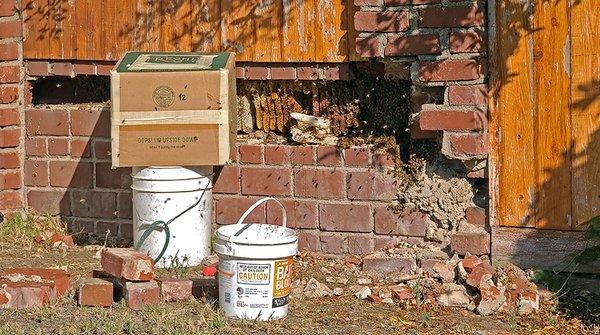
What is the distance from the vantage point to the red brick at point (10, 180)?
7.31 m

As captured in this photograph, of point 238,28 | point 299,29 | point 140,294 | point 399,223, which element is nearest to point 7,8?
point 238,28

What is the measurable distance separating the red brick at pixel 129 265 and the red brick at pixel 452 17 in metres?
2.07

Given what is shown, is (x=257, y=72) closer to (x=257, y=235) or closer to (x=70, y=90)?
(x=70, y=90)

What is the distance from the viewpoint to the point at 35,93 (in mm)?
7469

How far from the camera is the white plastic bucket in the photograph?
637 centimetres

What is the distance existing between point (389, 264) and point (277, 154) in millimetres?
1001

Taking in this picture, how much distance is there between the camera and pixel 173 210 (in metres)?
6.38

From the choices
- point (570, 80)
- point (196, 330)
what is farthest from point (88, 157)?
point (570, 80)

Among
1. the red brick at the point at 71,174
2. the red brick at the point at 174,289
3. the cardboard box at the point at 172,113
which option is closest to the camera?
the red brick at the point at 174,289

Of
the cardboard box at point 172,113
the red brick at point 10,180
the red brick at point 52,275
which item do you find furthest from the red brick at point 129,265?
the red brick at point 10,180

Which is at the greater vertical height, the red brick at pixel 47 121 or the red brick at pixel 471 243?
the red brick at pixel 47 121

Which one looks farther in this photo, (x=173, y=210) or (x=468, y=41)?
(x=173, y=210)

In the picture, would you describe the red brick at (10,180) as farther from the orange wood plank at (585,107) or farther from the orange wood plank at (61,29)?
the orange wood plank at (585,107)

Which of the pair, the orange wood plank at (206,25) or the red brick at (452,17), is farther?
the orange wood plank at (206,25)
